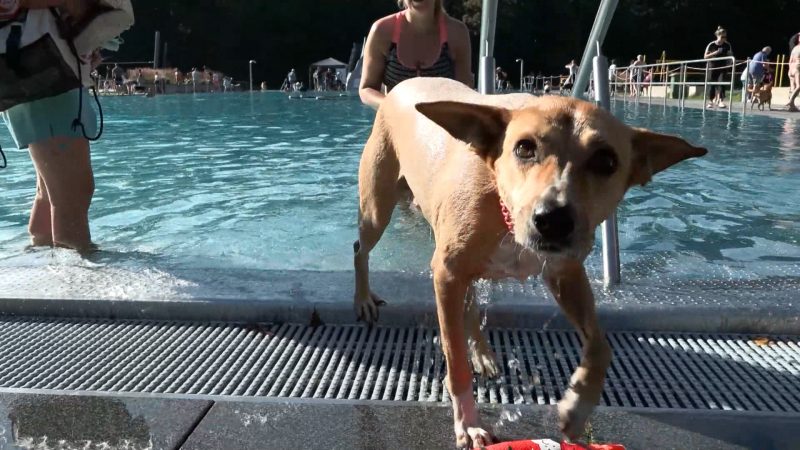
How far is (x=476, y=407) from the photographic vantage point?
2.37m

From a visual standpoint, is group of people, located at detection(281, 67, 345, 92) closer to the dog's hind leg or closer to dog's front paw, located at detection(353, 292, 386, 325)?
the dog's hind leg

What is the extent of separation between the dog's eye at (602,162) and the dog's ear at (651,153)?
20 cm

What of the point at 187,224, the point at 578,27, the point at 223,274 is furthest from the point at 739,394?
the point at 578,27

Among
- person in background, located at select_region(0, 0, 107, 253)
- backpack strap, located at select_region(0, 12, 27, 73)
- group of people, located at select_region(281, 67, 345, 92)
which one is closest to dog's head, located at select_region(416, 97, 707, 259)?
backpack strap, located at select_region(0, 12, 27, 73)

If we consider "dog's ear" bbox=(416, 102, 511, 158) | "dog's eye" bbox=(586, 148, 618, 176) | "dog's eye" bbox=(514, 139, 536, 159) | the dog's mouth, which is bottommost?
the dog's mouth

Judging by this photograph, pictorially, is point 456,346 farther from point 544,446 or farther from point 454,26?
point 454,26

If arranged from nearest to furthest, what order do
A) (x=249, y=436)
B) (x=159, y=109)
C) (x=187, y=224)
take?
(x=249, y=436) < (x=187, y=224) < (x=159, y=109)

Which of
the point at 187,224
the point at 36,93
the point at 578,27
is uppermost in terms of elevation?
the point at 578,27

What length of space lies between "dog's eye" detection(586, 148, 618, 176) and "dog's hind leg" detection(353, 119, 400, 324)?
1.29 metres

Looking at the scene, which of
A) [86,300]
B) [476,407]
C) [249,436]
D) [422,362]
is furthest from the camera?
[86,300]

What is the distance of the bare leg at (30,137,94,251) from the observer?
4.46 meters

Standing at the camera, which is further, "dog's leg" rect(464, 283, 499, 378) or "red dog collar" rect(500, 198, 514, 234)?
"dog's leg" rect(464, 283, 499, 378)

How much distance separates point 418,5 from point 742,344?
10.5ft

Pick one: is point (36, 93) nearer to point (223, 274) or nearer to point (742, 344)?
point (223, 274)
